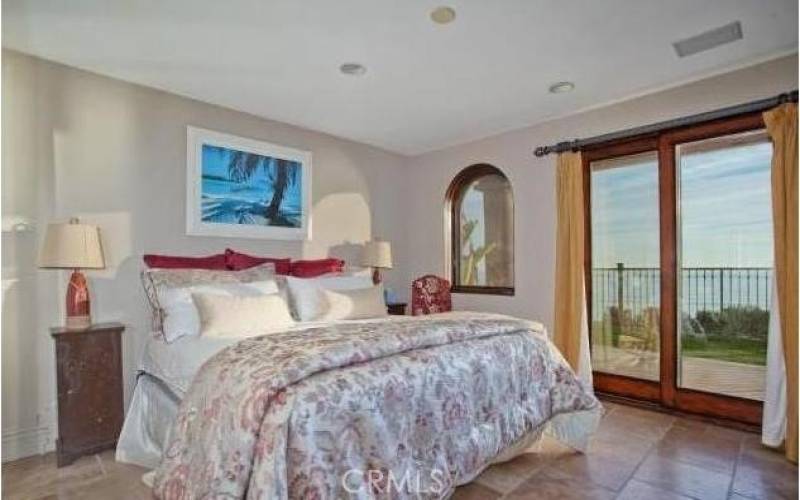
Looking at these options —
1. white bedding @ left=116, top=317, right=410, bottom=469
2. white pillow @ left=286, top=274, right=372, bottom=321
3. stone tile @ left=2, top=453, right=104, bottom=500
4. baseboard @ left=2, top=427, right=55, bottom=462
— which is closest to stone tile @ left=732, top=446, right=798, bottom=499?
white pillow @ left=286, top=274, right=372, bottom=321

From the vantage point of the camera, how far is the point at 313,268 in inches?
149

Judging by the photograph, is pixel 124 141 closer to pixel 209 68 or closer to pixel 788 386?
pixel 209 68

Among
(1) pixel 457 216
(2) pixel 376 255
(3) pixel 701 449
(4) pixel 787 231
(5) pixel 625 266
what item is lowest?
(3) pixel 701 449

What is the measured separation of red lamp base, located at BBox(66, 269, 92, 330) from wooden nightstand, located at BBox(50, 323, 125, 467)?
0.09 meters

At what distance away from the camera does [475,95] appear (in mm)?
3465

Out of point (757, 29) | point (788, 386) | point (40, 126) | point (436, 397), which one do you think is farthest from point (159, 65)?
point (788, 386)

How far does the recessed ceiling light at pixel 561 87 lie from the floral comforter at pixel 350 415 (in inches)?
76.5

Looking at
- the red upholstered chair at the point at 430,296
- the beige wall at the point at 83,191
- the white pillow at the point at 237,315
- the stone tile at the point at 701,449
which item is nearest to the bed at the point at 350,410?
the white pillow at the point at 237,315

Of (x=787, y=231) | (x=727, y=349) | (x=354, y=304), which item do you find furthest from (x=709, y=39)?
(x=354, y=304)

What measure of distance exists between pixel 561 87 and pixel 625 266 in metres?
1.52

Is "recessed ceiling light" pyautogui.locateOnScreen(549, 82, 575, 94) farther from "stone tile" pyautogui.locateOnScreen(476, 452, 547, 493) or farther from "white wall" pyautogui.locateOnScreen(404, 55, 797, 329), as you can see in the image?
"stone tile" pyautogui.locateOnScreen(476, 452, 547, 493)

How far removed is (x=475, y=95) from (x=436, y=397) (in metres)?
2.37

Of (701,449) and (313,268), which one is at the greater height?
(313,268)

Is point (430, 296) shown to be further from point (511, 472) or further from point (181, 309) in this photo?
point (181, 309)
